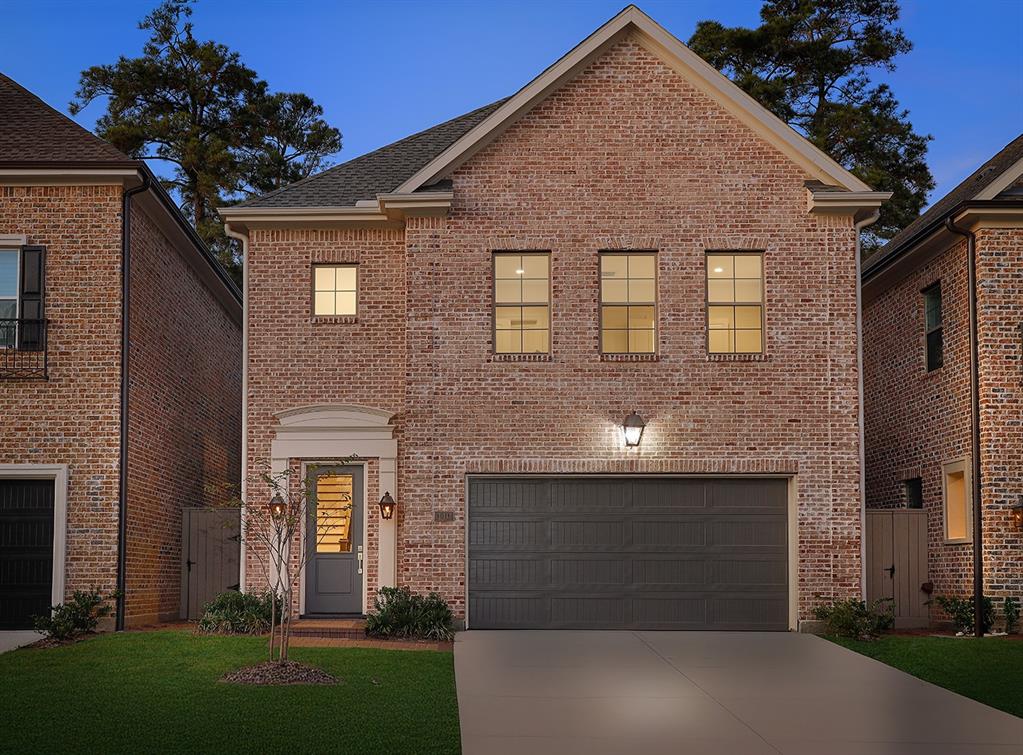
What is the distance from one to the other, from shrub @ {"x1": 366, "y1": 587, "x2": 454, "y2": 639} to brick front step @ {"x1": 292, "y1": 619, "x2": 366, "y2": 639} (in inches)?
9.4

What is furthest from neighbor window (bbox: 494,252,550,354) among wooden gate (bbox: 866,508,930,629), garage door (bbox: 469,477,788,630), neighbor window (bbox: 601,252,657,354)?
wooden gate (bbox: 866,508,930,629)

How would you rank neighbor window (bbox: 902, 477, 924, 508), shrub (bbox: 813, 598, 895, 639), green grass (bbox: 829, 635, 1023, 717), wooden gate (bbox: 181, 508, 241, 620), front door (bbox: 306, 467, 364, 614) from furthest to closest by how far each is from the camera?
neighbor window (bbox: 902, 477, 924, 508) < wooden gate (bbox: 181, 508, 241, 620) < front door (bbox: 306, 467, 364, 614) < shrub (bbox: 813, 598, 895, 639) < green grass (bbox: 829, 635, 1023, 717)

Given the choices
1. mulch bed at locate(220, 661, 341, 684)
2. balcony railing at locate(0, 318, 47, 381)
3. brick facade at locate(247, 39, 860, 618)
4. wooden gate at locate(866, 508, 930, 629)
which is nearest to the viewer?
mulch bed at locate(220, 661, 341, 684)

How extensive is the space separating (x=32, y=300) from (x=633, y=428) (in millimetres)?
8848

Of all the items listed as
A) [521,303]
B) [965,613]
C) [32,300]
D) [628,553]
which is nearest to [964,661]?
[965,613]

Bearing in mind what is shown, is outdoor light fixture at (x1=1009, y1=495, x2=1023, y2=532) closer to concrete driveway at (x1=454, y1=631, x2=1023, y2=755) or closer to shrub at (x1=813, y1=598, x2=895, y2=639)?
shrub at (x1=813, y1=598, x2=895, y2=639)

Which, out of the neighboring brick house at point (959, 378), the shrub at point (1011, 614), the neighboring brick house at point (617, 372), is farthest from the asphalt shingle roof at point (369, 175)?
the shrub at point (1011, 614)

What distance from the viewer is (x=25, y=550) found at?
60.1ft

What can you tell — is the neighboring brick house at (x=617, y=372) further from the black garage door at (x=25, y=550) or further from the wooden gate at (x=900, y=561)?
the black garage door at (x=25, y=550)

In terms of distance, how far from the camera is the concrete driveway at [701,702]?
11.1 metres

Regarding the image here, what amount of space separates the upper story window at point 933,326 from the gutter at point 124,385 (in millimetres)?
12617

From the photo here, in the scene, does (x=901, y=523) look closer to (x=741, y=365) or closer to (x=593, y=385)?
(x=741, y=365)

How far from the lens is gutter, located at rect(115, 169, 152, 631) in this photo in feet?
59.7

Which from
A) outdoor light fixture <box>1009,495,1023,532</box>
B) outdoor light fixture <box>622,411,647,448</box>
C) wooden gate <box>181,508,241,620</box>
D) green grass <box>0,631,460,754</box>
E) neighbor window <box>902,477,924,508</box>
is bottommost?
green grass <box>0,631,460,754</box>
